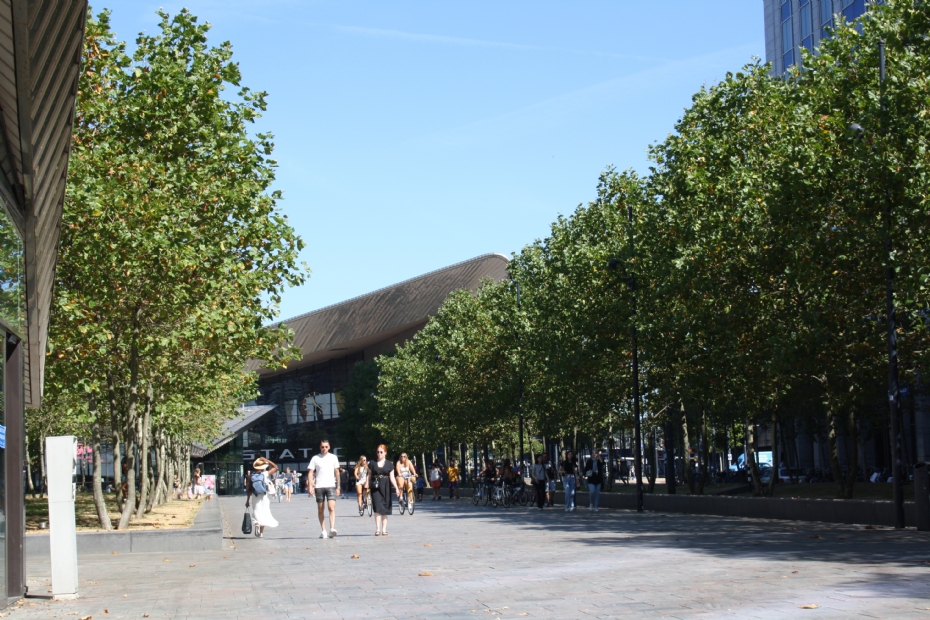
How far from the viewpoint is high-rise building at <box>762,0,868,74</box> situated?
172 feet

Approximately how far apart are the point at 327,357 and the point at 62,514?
4650 inches

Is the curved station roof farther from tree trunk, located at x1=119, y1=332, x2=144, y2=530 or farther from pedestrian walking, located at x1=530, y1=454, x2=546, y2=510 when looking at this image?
tree trunk, located at x1=119, y1=332, x2=144, y2=530

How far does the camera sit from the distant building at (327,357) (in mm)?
112625

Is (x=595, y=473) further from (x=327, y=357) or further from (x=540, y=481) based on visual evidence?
(x=327, y=357)

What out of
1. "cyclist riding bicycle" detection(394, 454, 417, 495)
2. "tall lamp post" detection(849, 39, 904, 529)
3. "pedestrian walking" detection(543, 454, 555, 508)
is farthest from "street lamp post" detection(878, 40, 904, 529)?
"pedestrian walking" detection(543, 454, 555, 508)

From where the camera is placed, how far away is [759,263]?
26.3 m

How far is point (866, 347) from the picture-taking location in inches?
1005

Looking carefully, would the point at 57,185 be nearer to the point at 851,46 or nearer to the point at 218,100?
the point at 218,100

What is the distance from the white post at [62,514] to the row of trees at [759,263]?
45.4ft

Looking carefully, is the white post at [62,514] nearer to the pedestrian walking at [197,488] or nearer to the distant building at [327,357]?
the pedestrian walking at [197,488]

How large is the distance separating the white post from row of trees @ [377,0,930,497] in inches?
545

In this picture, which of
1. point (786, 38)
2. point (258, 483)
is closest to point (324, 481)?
point (258, 483)

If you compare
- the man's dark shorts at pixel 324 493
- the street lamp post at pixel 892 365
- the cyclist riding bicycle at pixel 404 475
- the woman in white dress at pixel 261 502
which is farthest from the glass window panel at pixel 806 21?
the man's dark shorts at pixel 324 493

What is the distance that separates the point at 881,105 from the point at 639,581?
12.1 m
